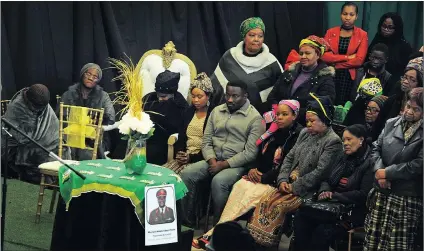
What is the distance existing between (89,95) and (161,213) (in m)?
2.58

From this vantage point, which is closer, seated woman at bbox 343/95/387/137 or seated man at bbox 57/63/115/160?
seated woman at bbox 343/95/387/137

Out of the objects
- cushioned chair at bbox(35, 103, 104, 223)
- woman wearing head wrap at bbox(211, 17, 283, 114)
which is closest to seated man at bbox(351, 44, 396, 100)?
woman wearing head wrap at bbox(211, 17, 283, 114)

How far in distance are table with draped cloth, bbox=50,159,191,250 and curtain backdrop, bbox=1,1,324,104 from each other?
252 cm

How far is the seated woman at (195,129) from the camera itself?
25.6 ft

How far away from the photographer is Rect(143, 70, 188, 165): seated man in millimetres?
8070

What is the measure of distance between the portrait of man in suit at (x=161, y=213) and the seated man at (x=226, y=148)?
4.11 ft

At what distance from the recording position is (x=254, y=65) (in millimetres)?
8148

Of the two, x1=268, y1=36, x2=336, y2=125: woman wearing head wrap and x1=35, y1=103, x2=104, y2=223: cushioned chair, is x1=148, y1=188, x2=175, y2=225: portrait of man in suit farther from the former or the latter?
x1=268, y1=36, x2=336, y2=125: woman wearing head wrap

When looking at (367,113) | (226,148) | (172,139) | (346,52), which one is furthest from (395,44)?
(172,139)

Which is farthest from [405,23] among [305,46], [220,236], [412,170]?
[220,236]

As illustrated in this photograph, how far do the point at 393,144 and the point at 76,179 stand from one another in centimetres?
206

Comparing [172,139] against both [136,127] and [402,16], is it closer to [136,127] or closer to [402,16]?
[136,127]

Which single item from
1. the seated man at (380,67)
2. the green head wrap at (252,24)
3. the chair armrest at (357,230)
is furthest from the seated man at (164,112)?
the chair armrest at (357,230)

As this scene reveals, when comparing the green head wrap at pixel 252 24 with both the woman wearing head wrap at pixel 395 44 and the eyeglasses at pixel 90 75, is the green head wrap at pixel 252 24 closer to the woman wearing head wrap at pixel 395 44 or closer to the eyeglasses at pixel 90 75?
the woman wearing head wrap at pixel 395 44
